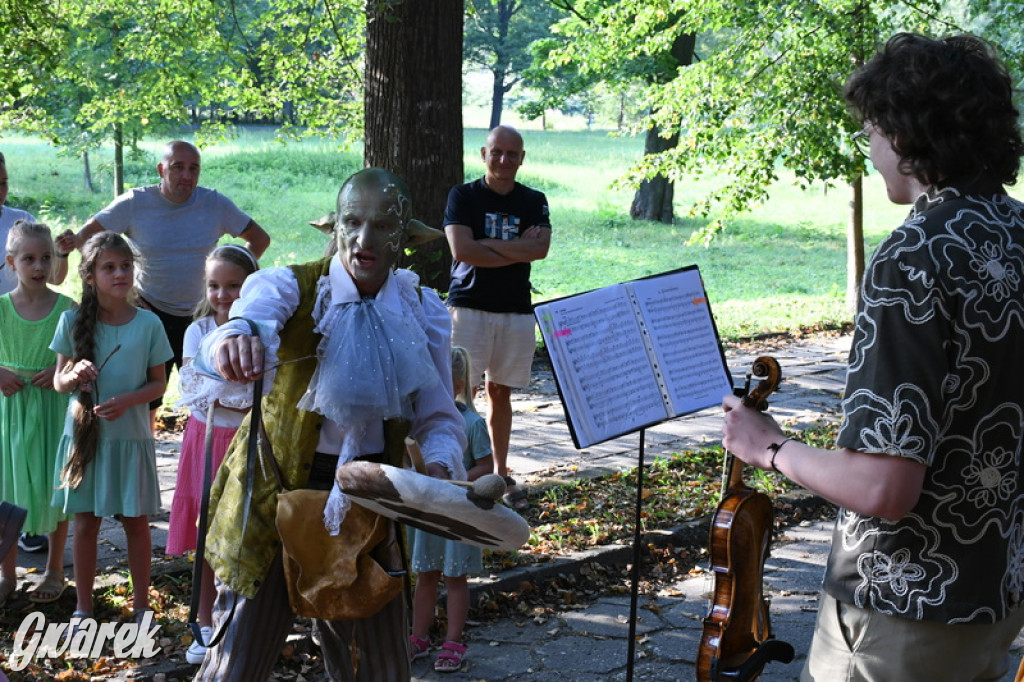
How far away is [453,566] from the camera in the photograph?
→ 4.61 m

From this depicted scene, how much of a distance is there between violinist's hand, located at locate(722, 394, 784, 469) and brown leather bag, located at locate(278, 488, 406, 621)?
1.06 meters

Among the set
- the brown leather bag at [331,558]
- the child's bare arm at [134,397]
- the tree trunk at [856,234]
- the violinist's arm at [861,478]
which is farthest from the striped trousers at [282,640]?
the tree trunk at [856,234]

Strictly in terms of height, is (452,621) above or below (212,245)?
below

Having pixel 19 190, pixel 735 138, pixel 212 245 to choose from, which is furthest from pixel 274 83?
pixel 19 190

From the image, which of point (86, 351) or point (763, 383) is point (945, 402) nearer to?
point (763, 383)

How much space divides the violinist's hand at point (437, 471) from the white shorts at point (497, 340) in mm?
3617

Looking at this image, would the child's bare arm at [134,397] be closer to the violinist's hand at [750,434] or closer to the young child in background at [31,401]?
the young child in background at [31,401]

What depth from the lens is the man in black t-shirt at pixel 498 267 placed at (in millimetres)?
6688

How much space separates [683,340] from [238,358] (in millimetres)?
1557

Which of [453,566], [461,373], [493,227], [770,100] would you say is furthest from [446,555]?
[770,100]

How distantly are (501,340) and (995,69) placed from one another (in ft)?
15.6

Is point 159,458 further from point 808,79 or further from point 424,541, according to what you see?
point 808,79

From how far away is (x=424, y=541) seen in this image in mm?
4598

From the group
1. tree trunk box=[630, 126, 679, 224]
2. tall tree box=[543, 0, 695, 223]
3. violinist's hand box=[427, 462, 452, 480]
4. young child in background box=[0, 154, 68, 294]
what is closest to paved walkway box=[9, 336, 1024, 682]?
young child in background box=[0, 154, 68, 294]
